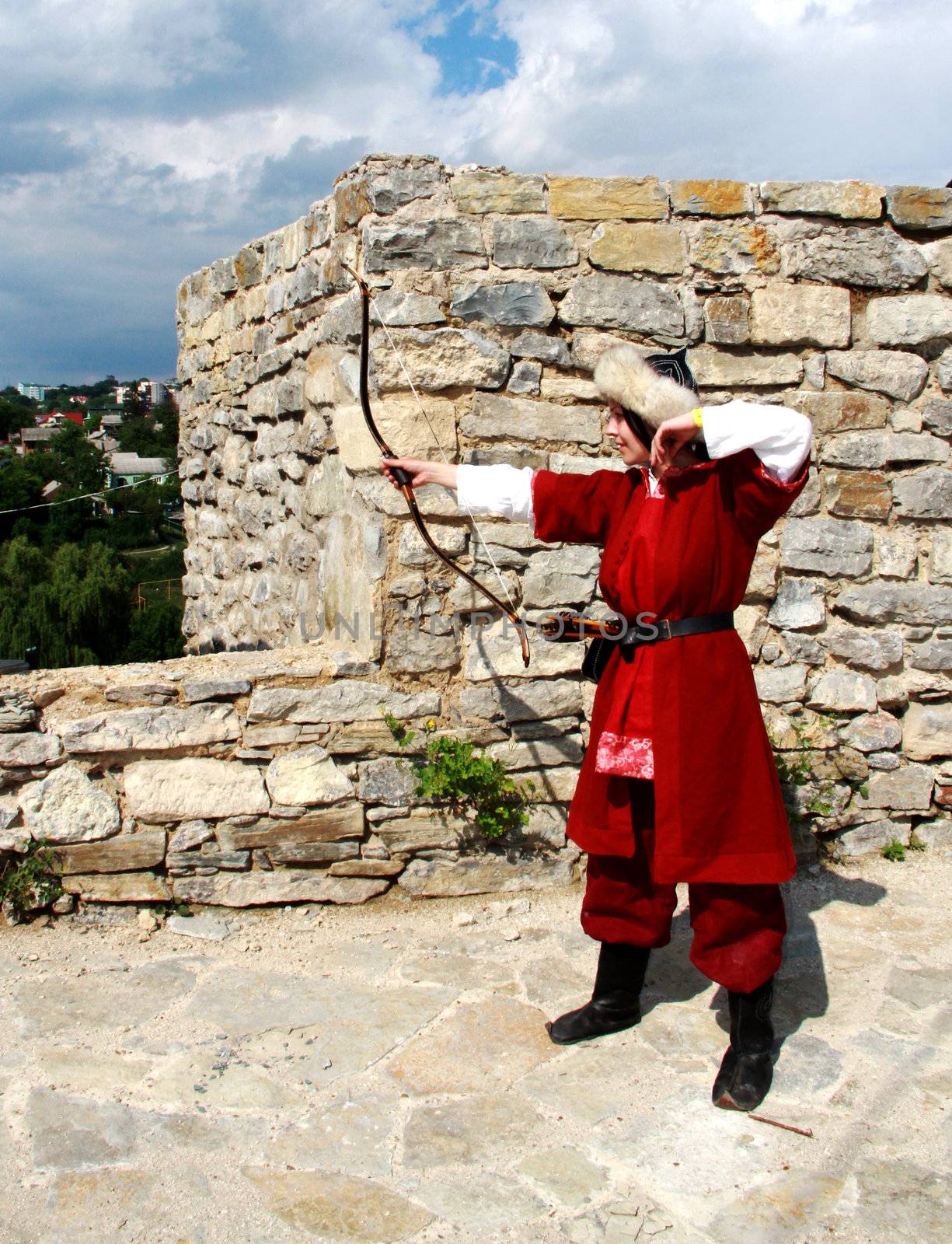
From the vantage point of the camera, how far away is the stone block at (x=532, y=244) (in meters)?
3.12

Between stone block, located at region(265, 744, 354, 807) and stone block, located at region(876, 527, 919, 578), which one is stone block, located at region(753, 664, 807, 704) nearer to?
stone block, located at region(876, 527, 919, 578)

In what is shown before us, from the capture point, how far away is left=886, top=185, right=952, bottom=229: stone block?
10.9 feet

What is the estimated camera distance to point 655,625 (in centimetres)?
224

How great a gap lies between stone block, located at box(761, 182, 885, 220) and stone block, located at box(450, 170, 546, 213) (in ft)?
2.43

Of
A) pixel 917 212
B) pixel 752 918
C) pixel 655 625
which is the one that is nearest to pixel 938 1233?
pixel 752 918

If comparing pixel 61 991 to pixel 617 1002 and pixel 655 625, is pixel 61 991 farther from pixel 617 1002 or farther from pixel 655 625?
pixel 655 625

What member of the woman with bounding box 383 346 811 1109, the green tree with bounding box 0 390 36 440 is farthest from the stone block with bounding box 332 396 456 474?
the green tree with bounding box 0 390 36 440

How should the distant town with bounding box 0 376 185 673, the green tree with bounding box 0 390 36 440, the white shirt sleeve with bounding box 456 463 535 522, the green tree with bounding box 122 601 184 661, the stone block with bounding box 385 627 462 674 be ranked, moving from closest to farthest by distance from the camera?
the white shirt sleeve with bounding box 456 463 535 522 → the stone block with bounding box 385 627 462 674 → the green tree with bounding box 122 601 184 661 → the distant town with bounding box 0 376 185 673 → the green tree with bounding box 0 390 36 440

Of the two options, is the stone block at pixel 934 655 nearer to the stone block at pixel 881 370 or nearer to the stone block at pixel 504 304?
the stone block at pixel 881 370

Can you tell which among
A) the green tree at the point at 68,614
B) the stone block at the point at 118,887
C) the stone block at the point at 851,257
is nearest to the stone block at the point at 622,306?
the stone block at the point at 851,257

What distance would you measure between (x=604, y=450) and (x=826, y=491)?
77 cm

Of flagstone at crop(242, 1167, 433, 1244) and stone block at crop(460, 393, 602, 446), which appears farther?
stone block at crop(460, 393, 602, 446)

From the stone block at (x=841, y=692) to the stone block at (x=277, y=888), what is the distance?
5.12ft

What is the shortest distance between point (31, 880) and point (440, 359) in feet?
6.36
